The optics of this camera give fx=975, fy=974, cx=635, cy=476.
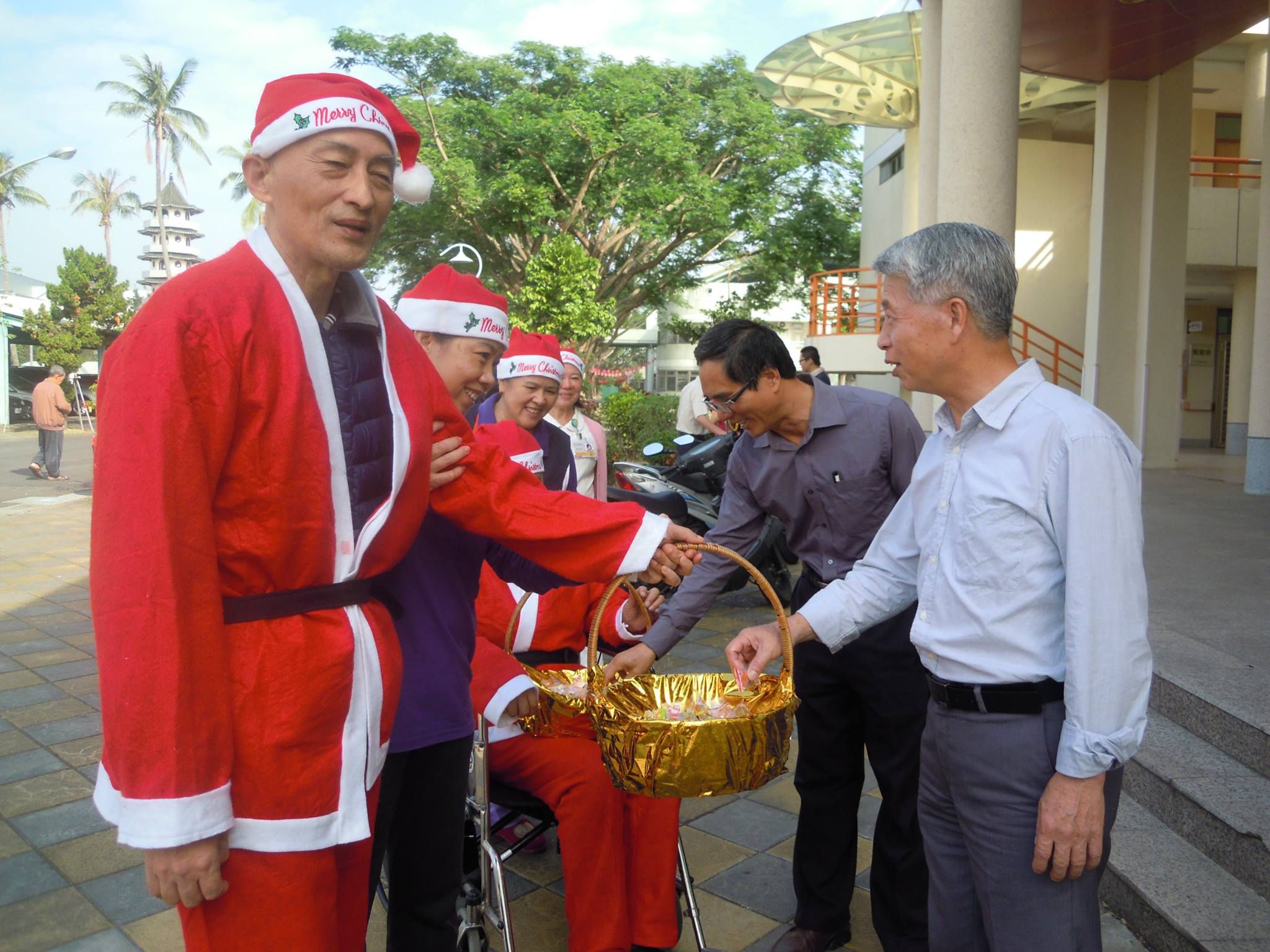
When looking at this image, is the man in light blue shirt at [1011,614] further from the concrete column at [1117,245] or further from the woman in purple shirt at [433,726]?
the concrete column at [1117,245]

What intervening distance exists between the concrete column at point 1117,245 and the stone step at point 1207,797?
9859 mm

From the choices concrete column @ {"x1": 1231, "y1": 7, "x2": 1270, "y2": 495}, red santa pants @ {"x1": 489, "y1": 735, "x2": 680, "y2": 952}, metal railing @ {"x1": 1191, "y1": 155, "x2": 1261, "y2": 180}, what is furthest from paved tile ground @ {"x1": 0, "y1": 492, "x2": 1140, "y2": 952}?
metal railing @ {"x1": 1191, "y1": 155, "x2": 1261, "y2": 180}

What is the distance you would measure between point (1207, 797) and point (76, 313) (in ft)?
112

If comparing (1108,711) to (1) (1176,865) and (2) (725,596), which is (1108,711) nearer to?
(1) (1176,865)

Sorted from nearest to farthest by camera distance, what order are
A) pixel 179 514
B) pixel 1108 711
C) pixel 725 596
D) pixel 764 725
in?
pixel 179 514 < pixel 1108 711 < pixel 764 725 < pixel 725 596

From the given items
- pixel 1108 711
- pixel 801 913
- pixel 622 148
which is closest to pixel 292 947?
pixel 1108 711

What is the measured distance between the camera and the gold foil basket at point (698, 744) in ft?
6.34

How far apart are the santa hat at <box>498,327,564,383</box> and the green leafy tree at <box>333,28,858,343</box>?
14.6m

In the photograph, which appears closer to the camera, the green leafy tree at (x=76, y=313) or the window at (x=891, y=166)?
the window at (x=891, y=166)

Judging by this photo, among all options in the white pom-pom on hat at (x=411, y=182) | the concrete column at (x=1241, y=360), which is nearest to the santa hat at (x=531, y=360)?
the white pom-pom on hat at (x=411, y=182)

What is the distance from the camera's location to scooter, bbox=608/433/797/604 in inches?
280

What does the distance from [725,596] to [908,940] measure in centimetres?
501

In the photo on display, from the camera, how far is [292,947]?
1500 mm

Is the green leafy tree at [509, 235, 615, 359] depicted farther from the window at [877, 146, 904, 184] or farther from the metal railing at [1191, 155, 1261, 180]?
the metal railing at [1191, 155, 1261, 180]
